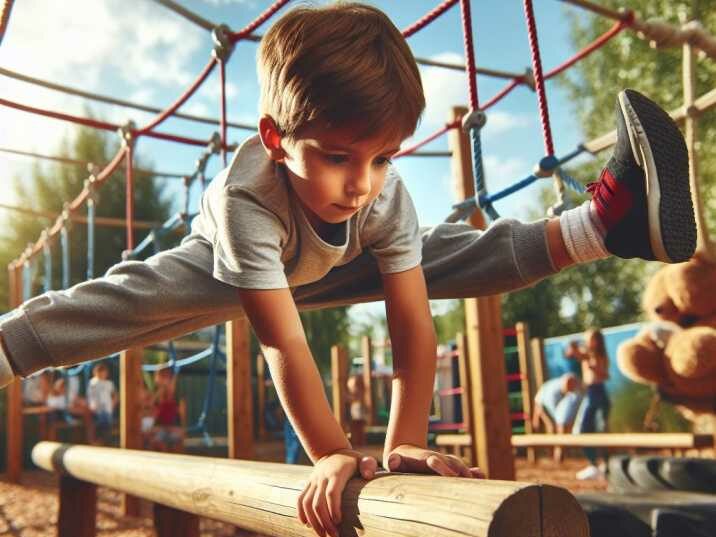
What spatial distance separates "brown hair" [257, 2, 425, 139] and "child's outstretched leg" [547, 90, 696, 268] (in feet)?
1.04

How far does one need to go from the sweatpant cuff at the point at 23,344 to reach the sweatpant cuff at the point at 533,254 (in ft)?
2.90

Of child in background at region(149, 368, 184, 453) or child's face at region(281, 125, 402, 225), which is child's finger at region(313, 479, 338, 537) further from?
child in background at region(149, 368, 184, 453)

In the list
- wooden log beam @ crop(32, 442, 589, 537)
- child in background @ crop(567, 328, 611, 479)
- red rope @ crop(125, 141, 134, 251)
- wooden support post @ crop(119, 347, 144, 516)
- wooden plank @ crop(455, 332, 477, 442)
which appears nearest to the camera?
wooden log beam @ crop(32, 442, 589, 537)

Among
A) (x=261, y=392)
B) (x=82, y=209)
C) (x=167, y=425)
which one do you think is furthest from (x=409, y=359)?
(x=82, y=209)

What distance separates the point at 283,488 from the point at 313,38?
636 millimetres

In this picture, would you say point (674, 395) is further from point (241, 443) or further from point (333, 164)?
point (333, 164)

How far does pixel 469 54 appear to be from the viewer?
1702mm

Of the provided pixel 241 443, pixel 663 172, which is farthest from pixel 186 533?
pixel 663 172

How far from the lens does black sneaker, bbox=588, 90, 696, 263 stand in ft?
3.34

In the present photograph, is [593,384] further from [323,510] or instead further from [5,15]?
[323,510]

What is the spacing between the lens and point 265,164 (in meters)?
1.17

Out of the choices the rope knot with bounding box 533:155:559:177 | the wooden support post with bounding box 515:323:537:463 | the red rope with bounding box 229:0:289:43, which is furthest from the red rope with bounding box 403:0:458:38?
the wooden support post with bounding box 515:323:537:463

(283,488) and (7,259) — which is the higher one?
(7,259)

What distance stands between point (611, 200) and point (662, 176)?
0.10 metres
